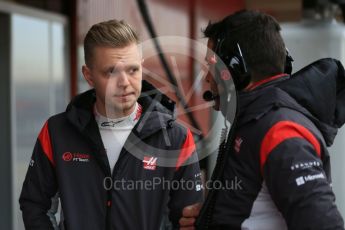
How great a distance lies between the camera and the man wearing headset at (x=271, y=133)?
4.81 ft

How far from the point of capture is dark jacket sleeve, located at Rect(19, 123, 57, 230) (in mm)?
1980

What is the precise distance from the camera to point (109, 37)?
6.31ft

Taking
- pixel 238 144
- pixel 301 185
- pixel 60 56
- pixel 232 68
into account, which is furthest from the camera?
pixel 60 56

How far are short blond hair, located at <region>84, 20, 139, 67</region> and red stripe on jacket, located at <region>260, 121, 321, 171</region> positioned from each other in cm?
69

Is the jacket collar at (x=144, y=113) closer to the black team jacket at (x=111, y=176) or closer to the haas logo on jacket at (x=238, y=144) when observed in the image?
the black team jacket at (x=111, y=176)

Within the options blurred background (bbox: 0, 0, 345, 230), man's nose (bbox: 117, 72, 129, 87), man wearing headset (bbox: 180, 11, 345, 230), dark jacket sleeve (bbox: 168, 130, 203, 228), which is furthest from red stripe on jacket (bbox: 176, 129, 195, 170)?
blurred background (bbox: 0, 0, 345, 230)

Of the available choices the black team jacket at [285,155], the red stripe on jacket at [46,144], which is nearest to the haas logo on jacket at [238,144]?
the black team jacket at [285,155]

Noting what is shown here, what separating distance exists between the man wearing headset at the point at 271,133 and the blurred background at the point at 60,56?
1.18 m

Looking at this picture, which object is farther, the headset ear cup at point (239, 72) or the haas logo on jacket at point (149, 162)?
the haas logo on jacket at point (149, 162)

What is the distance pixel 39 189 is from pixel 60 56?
10.4 feet

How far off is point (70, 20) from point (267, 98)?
12.3 ft

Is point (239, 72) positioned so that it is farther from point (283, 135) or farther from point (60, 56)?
point (60, 56)

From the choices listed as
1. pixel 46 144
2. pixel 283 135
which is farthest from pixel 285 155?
pixel 46 144

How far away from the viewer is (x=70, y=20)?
5047mm
